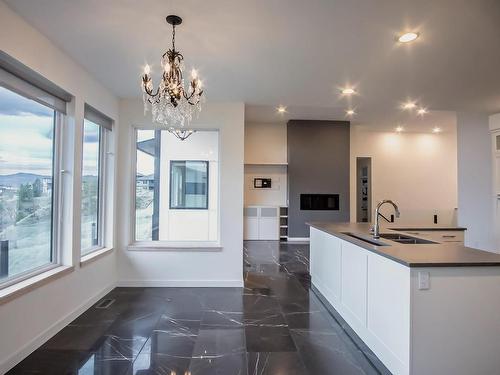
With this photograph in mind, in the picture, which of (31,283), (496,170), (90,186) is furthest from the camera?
(496,170)

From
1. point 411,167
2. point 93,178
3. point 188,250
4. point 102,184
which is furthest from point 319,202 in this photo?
point 93,178

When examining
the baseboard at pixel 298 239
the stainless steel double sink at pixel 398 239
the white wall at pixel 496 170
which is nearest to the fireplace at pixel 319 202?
the baseboard at pixel 298 239

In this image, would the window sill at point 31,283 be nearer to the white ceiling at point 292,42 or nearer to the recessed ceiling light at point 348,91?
the white ceiling at point 292,42

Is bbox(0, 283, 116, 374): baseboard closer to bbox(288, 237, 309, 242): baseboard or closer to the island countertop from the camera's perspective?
the island countertop

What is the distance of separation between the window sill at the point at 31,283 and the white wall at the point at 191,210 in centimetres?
161

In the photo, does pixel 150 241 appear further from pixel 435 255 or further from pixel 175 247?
pixel 435 255

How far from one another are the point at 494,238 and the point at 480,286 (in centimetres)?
399

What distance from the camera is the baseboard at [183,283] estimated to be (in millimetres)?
4188

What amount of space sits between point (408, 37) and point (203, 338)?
3.10 meters

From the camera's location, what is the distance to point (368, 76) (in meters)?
3.35

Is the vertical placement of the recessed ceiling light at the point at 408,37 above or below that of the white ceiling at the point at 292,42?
below

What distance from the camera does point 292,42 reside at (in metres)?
2.60

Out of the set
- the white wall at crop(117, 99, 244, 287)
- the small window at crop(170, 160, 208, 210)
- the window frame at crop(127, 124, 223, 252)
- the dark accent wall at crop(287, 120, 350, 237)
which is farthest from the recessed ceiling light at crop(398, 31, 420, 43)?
the dark accent wall at crop(287, 120, 350, 237)

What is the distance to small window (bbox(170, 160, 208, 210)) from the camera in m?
4.56
